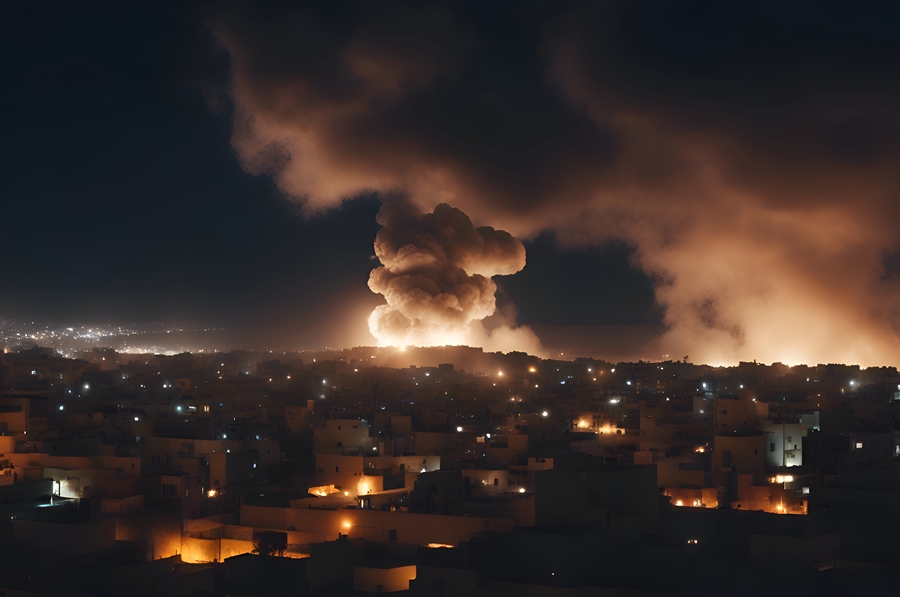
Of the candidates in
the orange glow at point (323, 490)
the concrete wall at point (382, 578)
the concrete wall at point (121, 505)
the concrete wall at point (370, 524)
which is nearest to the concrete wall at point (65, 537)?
the concrete wall at point (121, 505)

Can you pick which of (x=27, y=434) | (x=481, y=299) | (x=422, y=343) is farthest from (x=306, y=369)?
(x=27, y=434)

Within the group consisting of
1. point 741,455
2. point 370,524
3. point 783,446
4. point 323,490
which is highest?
point 783,446

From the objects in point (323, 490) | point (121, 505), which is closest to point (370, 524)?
point (323, 490)

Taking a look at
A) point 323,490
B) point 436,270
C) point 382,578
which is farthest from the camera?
point 436,270

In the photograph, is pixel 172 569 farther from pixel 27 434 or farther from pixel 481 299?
pixel 481 299

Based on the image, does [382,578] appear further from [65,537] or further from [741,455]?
[741,455]

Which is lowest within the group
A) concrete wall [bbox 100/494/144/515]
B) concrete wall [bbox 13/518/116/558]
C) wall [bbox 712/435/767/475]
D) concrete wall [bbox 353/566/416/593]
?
concrete wall [bbox 353/566/416/593]

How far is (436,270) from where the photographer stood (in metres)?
61.8

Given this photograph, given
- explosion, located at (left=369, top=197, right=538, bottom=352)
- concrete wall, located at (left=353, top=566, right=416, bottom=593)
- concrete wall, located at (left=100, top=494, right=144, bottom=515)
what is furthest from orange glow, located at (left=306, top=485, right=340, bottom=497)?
explosion, located at (left=369, top=197, right=538, bottom=352)

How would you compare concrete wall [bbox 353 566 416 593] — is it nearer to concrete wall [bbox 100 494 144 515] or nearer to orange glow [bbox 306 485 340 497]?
concrete wall [bbox 100 494 144 515]

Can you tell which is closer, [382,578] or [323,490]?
[382,578]

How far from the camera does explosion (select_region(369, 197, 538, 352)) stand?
61781mm

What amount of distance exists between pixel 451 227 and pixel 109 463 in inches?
1397

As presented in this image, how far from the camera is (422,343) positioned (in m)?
67.8
